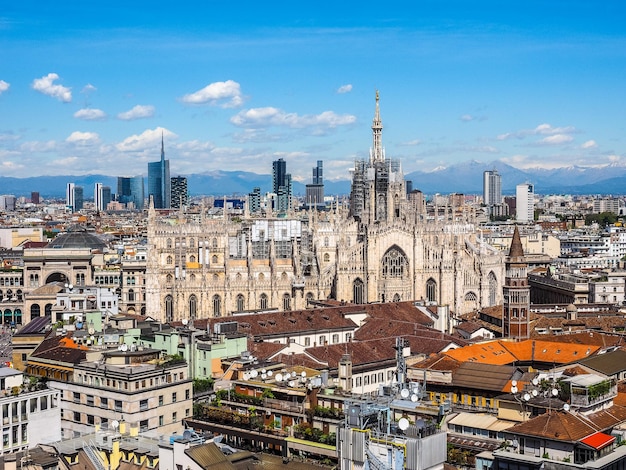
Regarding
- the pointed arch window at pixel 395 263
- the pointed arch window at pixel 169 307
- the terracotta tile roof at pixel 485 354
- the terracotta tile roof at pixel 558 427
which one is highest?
the pointed arch window at pixel 395 263

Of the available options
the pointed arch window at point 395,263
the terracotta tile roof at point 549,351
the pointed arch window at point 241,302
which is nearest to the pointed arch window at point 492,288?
the pointed arch window at point 395,263

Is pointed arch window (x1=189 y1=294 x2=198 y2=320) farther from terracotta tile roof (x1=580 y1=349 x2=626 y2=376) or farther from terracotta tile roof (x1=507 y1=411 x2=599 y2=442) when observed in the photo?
terracotta tile roof (x1=507 y1=411 x2=599 y2=442)

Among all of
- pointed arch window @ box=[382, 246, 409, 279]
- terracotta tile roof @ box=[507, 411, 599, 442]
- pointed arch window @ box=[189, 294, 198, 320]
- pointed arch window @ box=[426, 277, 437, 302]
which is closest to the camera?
terracotta tile roof @ box=[507, 411, 599, 442]

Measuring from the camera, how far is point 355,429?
3684cm

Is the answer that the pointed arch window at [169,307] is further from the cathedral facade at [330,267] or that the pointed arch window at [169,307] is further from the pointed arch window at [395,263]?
the pointed arch window at [395,263]

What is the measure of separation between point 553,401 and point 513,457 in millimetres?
8055

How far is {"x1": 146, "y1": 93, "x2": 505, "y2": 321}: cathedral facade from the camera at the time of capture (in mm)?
113188

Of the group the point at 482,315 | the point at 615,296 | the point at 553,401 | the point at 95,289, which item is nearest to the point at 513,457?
the point at 553,401

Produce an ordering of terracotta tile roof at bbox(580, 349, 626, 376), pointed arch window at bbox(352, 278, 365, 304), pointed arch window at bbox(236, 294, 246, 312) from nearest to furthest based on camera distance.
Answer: terracotta tile roof at bbox(580, 349, 626, 376) < pointed arch window at bbox(236, 294, 246, 312) < pointed arch window at bbox(352, 278, 365, 304)

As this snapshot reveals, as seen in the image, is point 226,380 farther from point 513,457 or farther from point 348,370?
point 513,457

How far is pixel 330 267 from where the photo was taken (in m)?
118

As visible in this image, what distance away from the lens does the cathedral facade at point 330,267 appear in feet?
371

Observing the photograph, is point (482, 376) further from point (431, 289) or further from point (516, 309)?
point (431, 289)

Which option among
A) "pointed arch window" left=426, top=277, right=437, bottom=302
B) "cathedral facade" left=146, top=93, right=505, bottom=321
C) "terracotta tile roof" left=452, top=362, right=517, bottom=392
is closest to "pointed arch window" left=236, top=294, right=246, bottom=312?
"cathedral facade" left=146, top=93, right=505, bottom=321
